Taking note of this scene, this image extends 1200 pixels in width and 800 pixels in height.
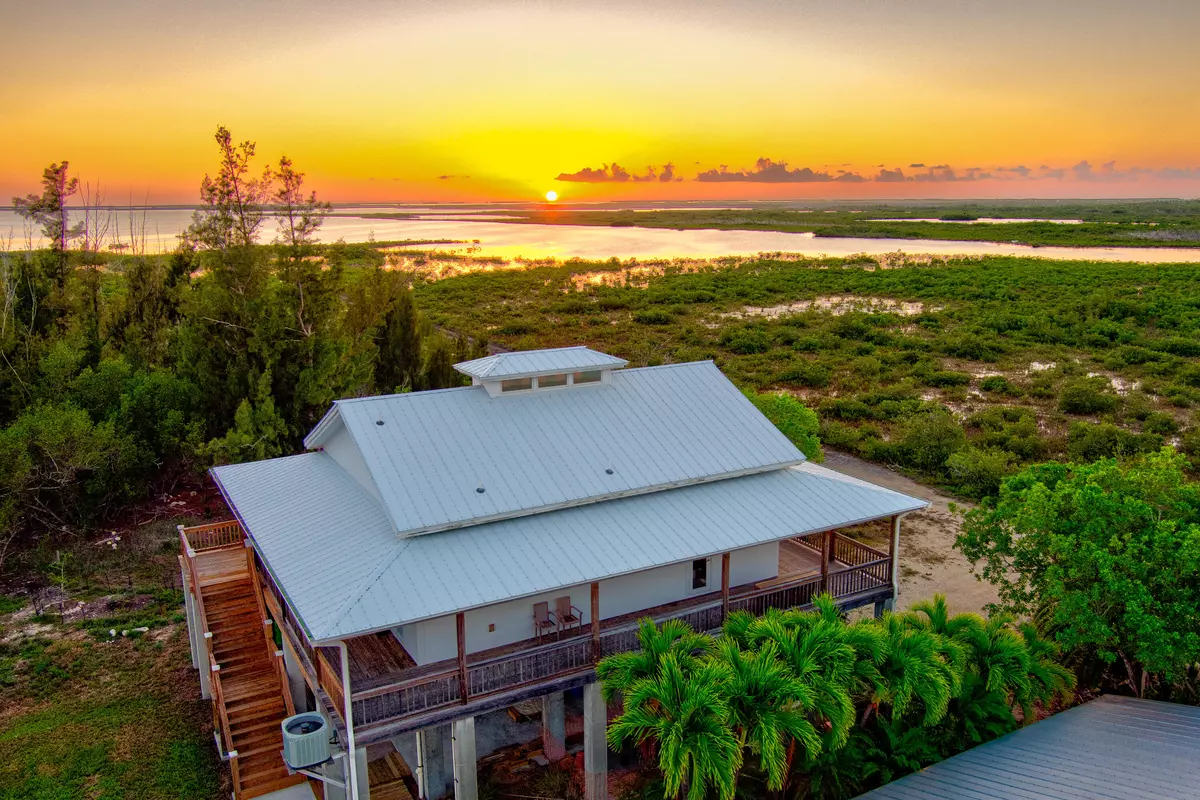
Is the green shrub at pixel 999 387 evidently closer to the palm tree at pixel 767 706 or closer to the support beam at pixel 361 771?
the palm tree at pixel 767 706

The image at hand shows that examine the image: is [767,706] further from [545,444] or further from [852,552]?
[852,552]

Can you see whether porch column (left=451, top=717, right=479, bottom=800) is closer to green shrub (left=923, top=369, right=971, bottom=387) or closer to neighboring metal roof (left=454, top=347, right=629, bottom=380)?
neighboring metal roof (left=454, top=347, right=629, bottom=380)

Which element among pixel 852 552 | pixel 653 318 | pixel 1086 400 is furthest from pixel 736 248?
pixel 852 552

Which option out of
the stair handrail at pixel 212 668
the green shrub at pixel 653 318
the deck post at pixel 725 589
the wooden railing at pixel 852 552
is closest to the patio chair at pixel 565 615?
the deck post at pixel 725 589

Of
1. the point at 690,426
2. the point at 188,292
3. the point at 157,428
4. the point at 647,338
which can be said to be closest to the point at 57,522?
the point at 157,428

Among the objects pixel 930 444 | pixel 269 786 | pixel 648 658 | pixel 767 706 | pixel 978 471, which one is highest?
pixel 648 658

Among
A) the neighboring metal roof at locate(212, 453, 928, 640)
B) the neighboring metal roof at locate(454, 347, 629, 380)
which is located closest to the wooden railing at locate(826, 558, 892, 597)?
the neighboring metal roof at locate(212, 453, 928, 640)
